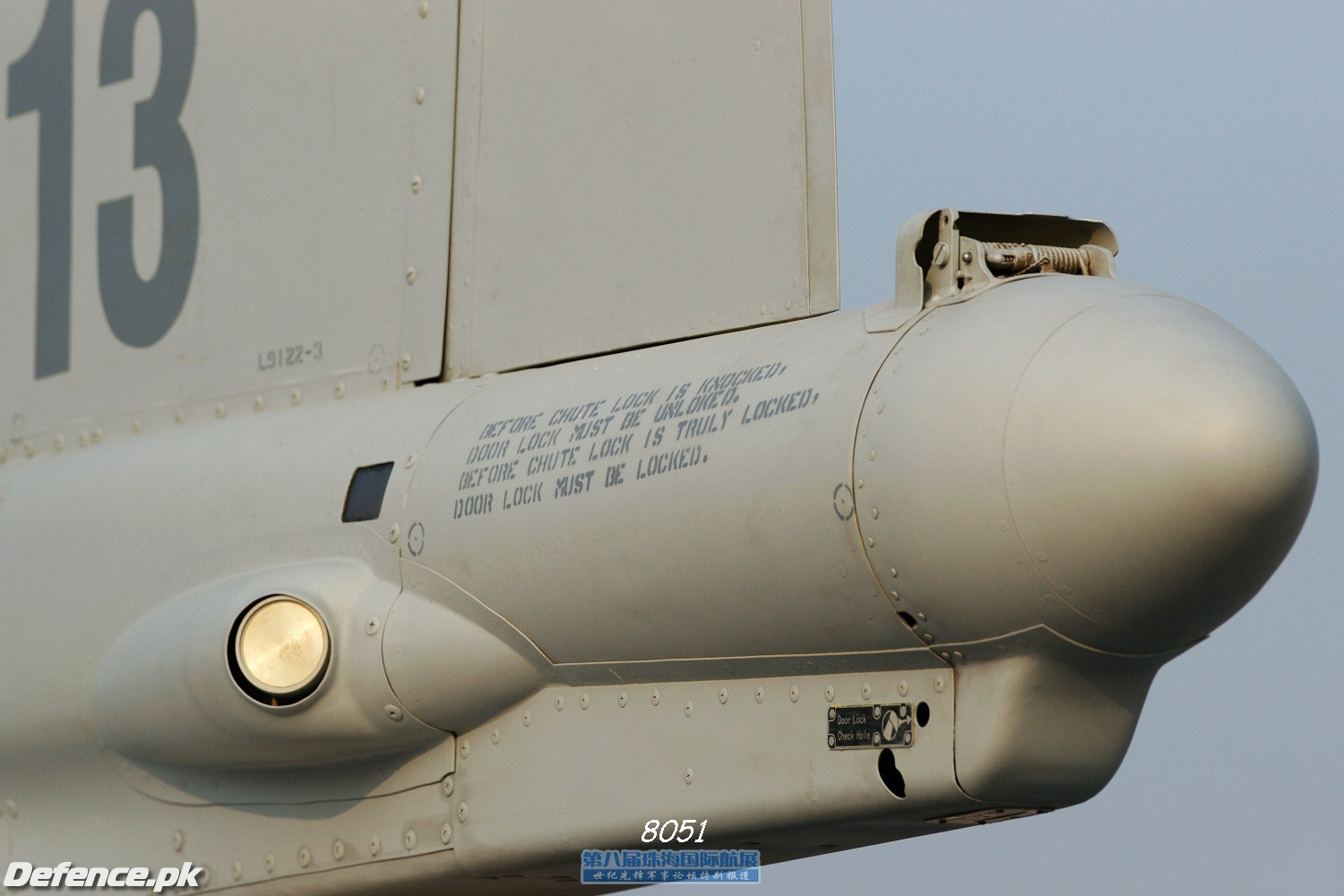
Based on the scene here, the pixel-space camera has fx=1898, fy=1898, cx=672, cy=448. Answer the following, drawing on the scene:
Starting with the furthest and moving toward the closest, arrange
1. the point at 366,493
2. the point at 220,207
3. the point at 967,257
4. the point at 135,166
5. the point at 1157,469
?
the point at 135,166
the point at 220,207
the point at 366,493
the point at 967,257
the point at 1157,469

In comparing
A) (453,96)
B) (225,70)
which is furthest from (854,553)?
(225,70)

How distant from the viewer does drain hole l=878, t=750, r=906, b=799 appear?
418 cm

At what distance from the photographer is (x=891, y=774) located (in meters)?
4.20

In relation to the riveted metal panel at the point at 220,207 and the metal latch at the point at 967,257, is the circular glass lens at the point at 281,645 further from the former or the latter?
the metal latch at the point at 967,257

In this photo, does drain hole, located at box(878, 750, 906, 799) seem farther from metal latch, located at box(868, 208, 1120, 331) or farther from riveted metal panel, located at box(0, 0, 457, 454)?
riveted metal panel, located at box(0, 0, 457, 454)

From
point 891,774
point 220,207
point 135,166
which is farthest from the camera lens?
point 135,166

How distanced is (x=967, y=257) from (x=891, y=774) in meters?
1.19

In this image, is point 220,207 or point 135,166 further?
point 135,166

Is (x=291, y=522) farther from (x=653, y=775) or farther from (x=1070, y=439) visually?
(x=1070, y=439)

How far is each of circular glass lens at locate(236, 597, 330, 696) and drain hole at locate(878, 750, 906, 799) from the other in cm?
170

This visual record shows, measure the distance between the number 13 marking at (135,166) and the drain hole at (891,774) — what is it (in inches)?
126

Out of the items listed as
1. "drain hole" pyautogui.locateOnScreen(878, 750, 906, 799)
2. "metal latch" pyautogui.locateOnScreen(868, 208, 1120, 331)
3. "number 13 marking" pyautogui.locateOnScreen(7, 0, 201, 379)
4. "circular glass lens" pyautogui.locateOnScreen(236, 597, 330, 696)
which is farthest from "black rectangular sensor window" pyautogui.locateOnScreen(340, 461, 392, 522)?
"drain hole" pyautogui.locateOnScreen(878, 750, 906, 799)

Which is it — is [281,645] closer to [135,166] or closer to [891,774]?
[891,774]

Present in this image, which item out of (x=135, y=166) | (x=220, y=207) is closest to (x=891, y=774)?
(x=220, y=207)
